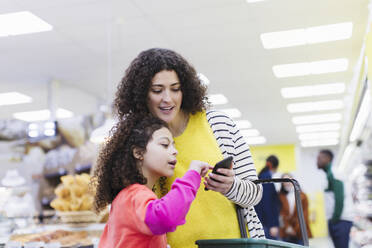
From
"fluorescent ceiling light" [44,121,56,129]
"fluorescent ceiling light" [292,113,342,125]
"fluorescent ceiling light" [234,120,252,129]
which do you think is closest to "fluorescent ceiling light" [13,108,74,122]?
"fluorescent ceiling light" [44,121,56,129]

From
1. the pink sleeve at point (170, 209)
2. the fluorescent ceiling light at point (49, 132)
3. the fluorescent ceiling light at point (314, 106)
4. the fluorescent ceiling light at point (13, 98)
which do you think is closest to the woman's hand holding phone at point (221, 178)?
the pink sleeve at point (170, 209)

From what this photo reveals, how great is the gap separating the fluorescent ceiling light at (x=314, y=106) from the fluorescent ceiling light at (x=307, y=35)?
4.16 m

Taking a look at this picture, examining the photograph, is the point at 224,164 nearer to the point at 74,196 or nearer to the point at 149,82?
the point at 149,82

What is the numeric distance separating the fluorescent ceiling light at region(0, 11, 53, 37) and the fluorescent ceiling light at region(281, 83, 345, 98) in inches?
204

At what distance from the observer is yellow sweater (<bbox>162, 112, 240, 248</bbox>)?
1506mm

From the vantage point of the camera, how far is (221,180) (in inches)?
53.7

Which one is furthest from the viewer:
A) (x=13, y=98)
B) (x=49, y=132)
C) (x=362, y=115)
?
(x=13, y=98)

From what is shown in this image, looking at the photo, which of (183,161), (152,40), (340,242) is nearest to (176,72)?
(183,161)

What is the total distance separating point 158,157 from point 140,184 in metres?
0.10

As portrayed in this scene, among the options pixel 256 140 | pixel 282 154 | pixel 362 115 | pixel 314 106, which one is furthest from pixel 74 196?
pixel 282 154

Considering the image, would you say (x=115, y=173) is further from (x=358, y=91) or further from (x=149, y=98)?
(x=358, y=91)

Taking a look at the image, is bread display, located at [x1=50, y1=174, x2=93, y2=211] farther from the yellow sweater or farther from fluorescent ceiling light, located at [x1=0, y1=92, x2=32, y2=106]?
fluorescent ceiling light, located at [x1=0, y1=92, x2=32, y2=106]

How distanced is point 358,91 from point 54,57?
17.0ft

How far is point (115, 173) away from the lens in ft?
4.64
